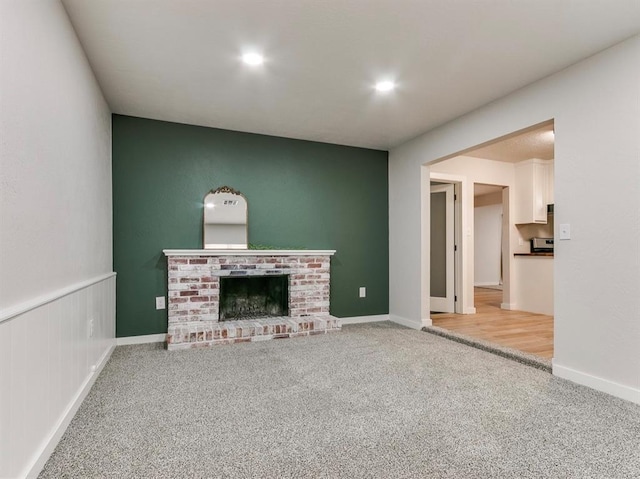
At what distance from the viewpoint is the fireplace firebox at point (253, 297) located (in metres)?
4.07

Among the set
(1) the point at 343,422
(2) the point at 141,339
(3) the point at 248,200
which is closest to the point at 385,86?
(3) the point at 248,200

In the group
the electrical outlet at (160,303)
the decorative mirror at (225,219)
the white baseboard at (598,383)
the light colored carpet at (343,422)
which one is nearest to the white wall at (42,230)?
the light colored carpet at (343,422)

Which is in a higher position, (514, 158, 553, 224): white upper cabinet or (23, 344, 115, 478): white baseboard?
(514, 158, 553, 224): white upper cabinet

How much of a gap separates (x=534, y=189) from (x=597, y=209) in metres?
3.26

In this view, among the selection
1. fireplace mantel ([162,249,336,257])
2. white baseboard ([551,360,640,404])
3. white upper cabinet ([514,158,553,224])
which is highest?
white upper cabinet ([514,158,553,224])

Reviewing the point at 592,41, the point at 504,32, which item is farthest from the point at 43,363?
the point at 592,41

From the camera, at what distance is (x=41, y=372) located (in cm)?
157

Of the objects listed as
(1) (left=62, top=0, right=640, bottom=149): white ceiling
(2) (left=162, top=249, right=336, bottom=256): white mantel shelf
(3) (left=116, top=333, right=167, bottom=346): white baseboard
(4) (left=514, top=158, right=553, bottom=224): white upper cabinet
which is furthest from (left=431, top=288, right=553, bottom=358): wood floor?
(3) (left=116, top=333, right=167, bottom=346): white baseboard

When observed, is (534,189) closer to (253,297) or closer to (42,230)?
(253,297)

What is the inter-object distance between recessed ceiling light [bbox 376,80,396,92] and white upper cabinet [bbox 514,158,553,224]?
11.4 ft

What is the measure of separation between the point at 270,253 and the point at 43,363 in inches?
101

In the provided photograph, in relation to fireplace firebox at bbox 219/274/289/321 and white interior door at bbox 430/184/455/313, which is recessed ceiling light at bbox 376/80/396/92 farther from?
white interior door at bbox 430/184/455/313

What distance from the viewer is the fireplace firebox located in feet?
13.3

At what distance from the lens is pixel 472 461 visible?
1568mm
